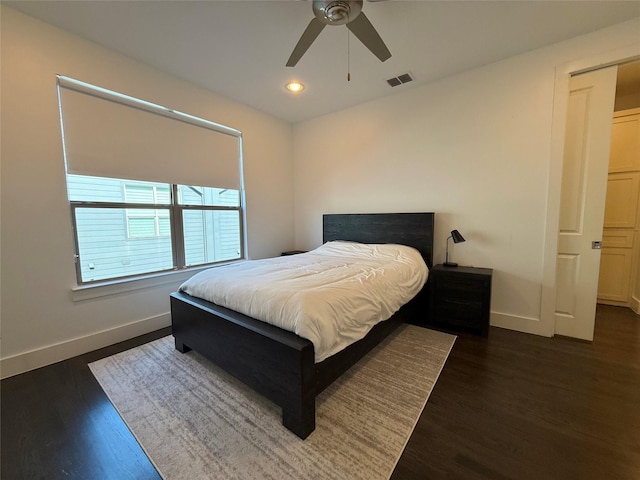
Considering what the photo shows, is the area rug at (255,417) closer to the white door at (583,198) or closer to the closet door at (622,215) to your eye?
the white door at (583,198)

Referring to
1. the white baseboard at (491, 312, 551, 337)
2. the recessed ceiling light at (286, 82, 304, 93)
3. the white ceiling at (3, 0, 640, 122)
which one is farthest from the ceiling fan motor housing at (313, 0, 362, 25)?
the white baseboard at (491, 312, 551, 337)

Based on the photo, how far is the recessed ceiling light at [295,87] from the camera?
9.89 feet

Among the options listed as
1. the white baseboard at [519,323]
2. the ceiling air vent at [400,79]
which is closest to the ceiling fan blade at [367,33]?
the ceiling air vent at [400,79]

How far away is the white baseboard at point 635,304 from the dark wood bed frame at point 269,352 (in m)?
2.89

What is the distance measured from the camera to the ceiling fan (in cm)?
162

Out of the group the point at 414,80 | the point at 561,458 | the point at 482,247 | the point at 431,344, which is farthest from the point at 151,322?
the point at 414,80

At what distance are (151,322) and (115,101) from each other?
2310 millimetres

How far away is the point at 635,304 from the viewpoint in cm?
306

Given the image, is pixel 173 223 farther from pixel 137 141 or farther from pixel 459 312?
pixel 459 312

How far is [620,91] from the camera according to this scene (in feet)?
10.2

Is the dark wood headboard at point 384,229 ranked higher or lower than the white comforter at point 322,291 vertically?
higher

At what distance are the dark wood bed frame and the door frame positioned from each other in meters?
1.34

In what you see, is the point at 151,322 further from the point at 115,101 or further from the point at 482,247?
the point at 482,247

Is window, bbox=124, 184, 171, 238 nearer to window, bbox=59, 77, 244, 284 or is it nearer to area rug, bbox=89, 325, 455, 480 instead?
window, bbox=59, 77, 244, 284
